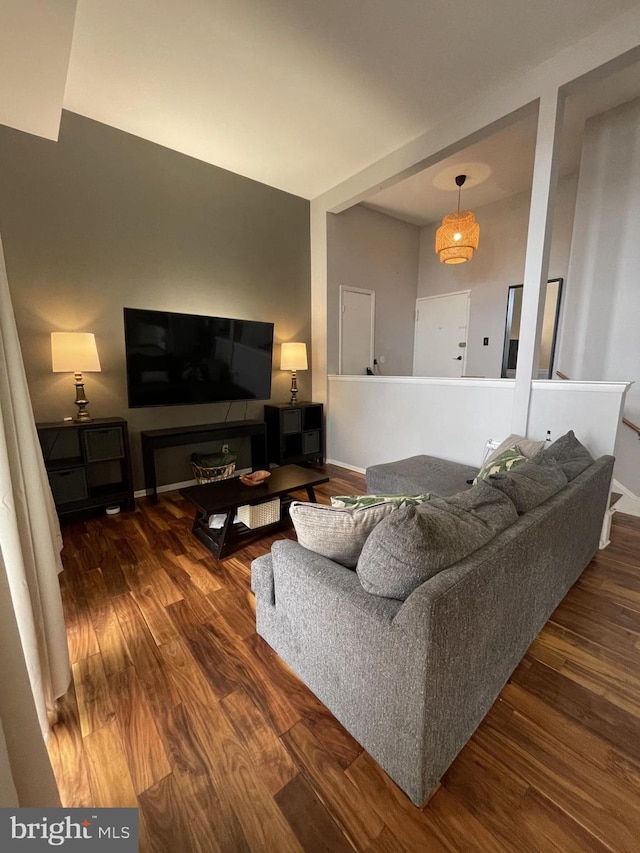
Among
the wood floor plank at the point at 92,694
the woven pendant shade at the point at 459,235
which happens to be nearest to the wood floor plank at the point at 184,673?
the wood floor plank at the point at 92,694

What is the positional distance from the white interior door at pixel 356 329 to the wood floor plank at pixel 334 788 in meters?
3.98

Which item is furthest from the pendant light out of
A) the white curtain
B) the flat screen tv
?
the white curtain

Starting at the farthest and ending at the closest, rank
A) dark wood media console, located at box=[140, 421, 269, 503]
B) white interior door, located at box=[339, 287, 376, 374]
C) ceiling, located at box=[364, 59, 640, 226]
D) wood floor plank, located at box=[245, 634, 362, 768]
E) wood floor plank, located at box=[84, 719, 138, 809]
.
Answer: white interior door, located at box=[339, 287, 376, 374] < dark wood media console, located at box=[140, 421, 269, 503] < ceiling, located at box=[364, 59, 640, 226] < wood floor plank, located at box=[245, 634, 362, 768] < wood floor plank, located at box=[84, 719, 138, 809]

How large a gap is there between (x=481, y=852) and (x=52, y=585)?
1455mm

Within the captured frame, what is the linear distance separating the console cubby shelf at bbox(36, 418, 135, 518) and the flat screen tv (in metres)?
0.37

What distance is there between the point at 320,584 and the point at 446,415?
2431 mm

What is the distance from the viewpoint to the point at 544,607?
5.02 ft

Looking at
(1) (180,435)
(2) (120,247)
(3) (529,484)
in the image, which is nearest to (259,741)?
(3) (529,484)

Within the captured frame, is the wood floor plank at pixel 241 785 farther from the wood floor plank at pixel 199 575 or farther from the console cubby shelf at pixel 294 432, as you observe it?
the console cubby shelf at pixel 294 432

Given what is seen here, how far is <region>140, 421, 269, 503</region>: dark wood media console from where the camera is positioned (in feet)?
10.3

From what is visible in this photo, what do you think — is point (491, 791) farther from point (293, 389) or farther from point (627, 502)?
point (293, 389)

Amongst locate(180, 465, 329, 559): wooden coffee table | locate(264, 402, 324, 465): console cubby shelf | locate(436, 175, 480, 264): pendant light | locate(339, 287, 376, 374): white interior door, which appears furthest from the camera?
locate(339, 287, 376, 374): white interior door

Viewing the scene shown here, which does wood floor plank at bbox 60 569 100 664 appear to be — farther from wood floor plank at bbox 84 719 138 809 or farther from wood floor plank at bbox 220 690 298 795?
wood floor plank at bbox 220 690 298 795

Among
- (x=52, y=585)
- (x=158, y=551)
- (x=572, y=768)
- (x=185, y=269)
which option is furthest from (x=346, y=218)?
(x=572, y=768)
